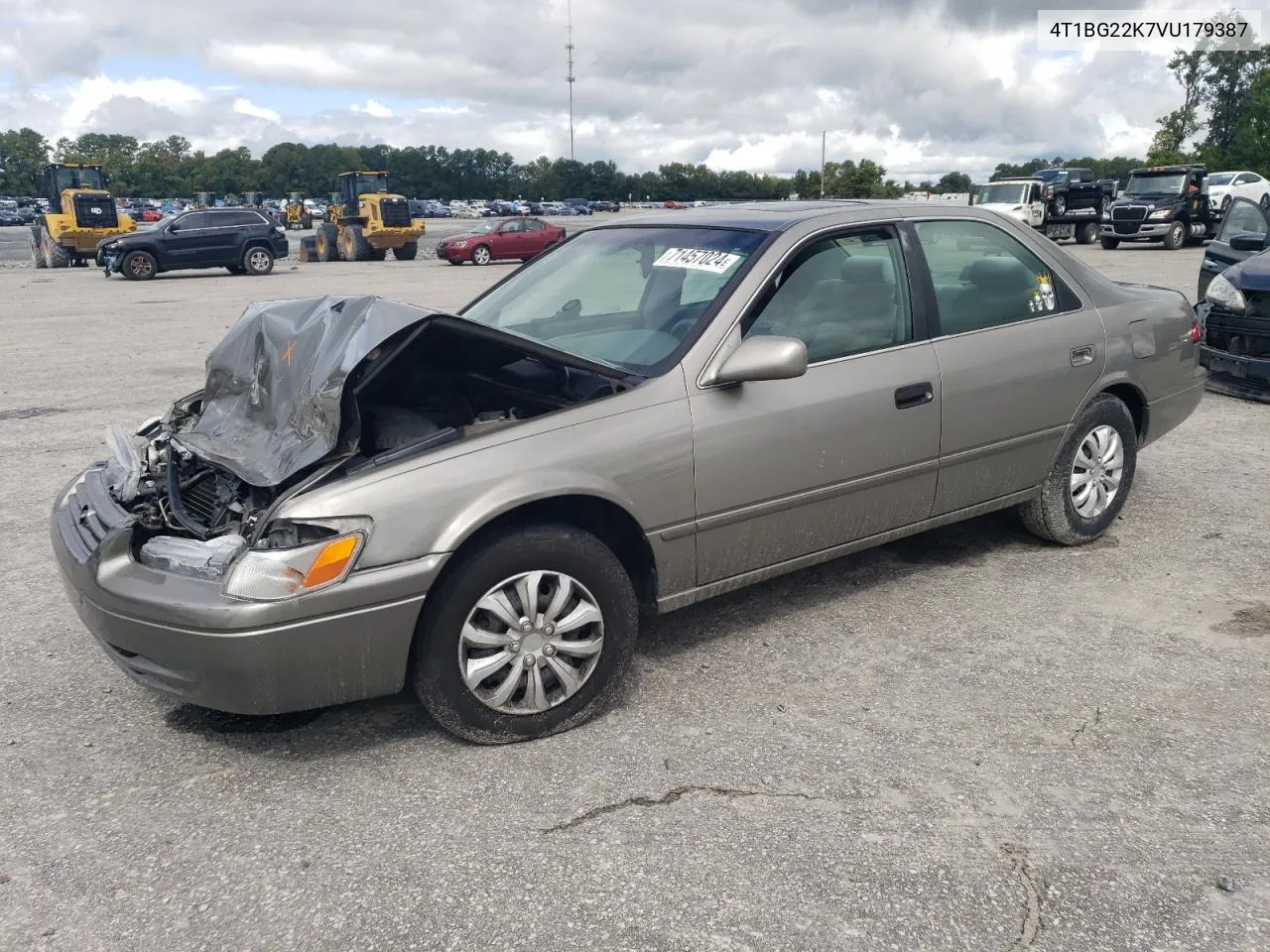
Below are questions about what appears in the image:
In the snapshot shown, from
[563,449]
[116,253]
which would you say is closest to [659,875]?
[563,449]

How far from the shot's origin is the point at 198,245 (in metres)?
25.6

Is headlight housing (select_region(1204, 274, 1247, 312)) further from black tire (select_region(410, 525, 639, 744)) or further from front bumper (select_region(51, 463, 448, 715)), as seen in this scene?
front bumper (select_region(51, 463, 448, 715))

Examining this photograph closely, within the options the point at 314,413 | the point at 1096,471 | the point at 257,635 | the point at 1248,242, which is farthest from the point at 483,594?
the point at 1248,242

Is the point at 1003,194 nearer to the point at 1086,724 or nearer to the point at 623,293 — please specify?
the point at 623,293

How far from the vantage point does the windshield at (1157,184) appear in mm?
27702

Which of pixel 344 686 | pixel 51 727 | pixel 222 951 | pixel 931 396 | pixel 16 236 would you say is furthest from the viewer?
pixel 16 236

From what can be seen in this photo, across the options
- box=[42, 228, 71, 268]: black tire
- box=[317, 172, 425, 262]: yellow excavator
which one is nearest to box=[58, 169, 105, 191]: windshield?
box=[42, 228, 71, 268]: black tire

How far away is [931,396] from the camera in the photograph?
159 inches

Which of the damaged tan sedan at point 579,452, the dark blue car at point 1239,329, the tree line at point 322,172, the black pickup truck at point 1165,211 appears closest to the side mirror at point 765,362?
the damaged tan sedan at point 579,452

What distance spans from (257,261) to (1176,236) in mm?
23570

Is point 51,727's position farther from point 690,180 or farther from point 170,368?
point 690,180

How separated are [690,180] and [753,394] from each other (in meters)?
115

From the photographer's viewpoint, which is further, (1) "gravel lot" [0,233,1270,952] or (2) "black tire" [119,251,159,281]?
(2) "black tire" [119,251,159,281]

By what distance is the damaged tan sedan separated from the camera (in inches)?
115
